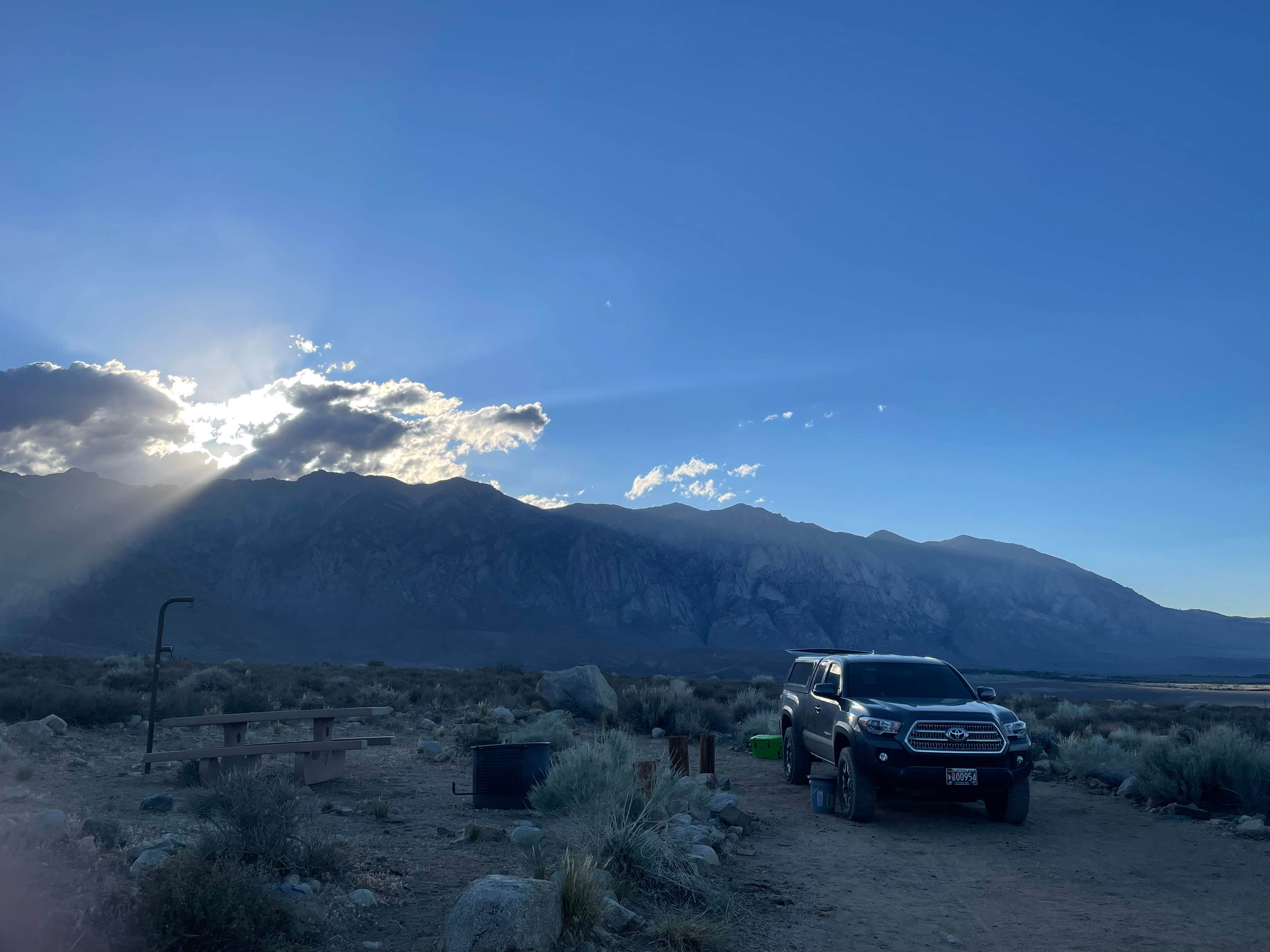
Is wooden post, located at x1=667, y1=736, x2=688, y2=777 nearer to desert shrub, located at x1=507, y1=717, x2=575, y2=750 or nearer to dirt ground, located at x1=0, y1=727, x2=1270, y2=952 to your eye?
dirt ground, located at x1=0, y1=727, x2=1270, y2=952

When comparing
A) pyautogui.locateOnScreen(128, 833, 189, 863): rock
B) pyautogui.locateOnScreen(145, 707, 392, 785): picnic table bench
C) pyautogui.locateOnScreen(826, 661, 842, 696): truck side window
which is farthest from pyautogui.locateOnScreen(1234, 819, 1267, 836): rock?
pyautogui.locateOnScreen(128, 833, 189, 863): rock

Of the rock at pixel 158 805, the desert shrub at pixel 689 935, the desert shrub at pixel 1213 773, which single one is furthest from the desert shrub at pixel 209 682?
the desert shrub at pixel 1213 773

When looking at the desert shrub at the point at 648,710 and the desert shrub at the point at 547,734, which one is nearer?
the desert shrub at the point at 547,734

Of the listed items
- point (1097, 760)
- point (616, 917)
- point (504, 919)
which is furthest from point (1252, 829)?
point (504, 919)

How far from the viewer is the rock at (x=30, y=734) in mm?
13211

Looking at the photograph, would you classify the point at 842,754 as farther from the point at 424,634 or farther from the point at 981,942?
the point at 424,634

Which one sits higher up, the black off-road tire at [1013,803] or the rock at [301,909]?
the rock at [301,909]

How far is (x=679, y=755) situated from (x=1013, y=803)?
3.91 m

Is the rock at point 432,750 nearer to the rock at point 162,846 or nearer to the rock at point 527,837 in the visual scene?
the rock at point 527,837

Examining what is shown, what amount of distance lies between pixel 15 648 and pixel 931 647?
94572 millimetres

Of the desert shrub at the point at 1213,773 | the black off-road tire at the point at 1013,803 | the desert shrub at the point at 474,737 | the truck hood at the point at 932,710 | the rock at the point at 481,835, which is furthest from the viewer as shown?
the desert shrub at the point at 474,737

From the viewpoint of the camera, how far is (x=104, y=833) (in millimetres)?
6777

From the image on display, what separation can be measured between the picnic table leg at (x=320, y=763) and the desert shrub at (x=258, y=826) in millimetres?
4321

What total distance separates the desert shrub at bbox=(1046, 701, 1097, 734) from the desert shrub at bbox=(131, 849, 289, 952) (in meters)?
19.7
